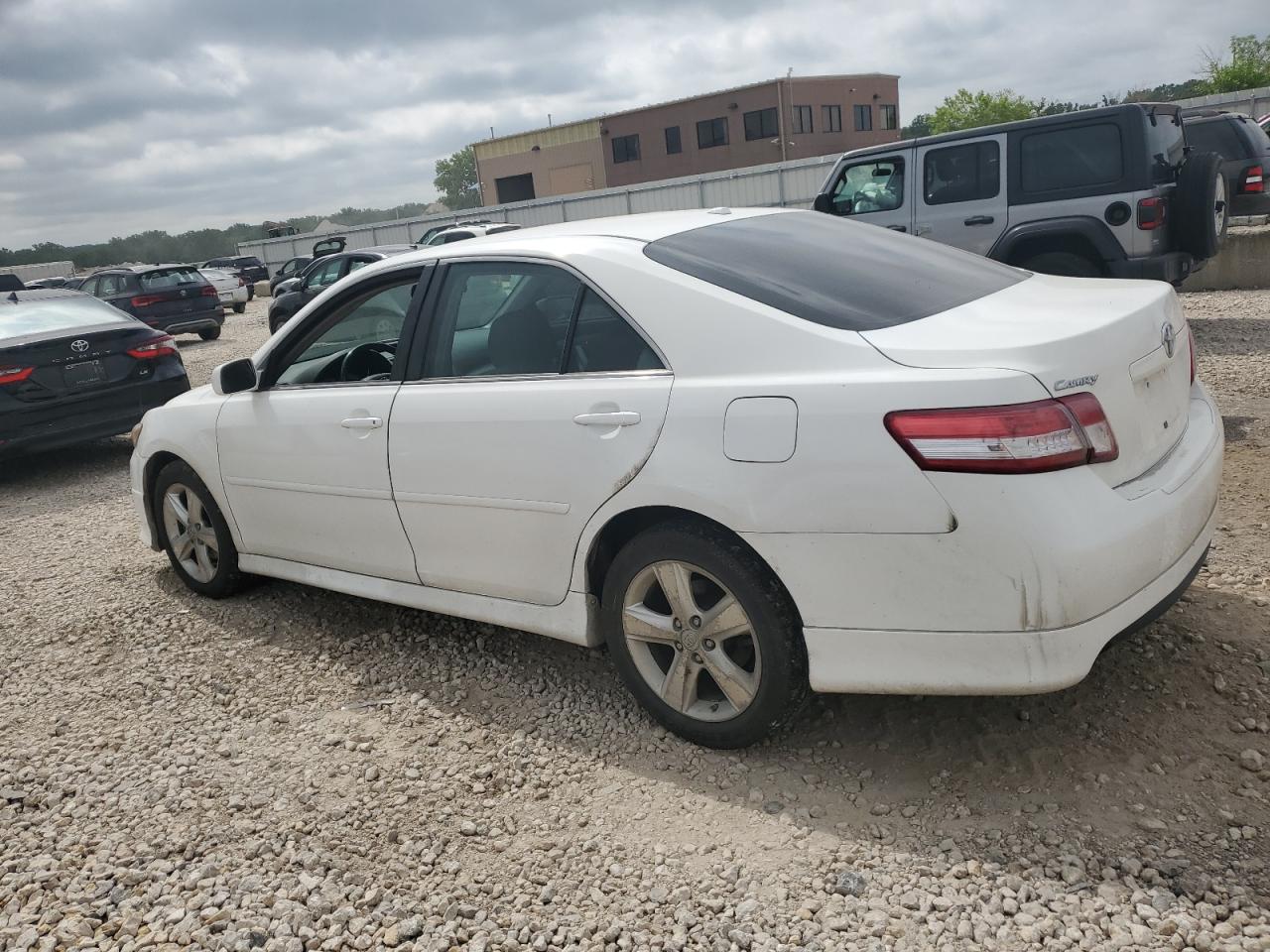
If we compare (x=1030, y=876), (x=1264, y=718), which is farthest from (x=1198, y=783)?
(x=1030, y=876)

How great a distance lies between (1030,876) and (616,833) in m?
1.10

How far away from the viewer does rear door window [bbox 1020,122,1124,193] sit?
8.64 meters

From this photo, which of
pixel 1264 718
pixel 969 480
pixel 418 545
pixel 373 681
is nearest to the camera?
pixel 969 480

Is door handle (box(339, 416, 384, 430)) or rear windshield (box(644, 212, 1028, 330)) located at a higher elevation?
rear windshield (box(644, 212, 1028, 330))

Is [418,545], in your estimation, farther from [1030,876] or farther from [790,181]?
[790,181]

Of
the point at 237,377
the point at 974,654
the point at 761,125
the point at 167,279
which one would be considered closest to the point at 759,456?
the point at 974,654

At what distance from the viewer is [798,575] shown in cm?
284

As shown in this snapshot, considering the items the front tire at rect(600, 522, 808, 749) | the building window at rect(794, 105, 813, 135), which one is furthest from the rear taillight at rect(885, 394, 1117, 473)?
the building window at rect(794, 105, 813, 135)

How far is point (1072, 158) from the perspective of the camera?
8.81 meters

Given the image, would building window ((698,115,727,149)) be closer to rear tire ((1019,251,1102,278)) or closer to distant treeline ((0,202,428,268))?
distant treeline ((0,202,428,268))

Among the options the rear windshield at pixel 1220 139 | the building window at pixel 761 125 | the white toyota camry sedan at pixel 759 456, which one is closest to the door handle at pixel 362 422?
the white toyota camry sedan at pixel 759 456

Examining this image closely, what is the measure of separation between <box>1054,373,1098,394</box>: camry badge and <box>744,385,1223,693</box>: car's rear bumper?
0.21m

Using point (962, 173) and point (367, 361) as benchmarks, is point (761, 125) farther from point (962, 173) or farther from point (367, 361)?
point (367, 361)

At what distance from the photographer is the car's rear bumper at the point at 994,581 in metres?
2.55
